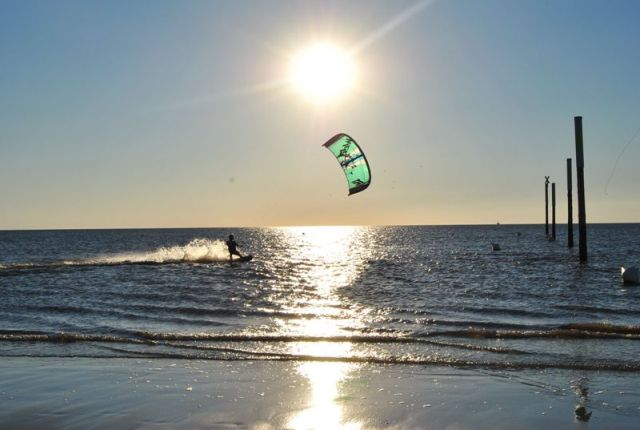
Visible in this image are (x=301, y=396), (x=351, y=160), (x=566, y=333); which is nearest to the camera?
(x=301, y=396)

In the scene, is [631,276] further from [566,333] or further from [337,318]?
[337,318]

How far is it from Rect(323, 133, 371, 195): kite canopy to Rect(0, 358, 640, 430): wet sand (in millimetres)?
8751

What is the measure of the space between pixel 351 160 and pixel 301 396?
11.6 meters

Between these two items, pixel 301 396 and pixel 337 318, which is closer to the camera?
pixel 301 396

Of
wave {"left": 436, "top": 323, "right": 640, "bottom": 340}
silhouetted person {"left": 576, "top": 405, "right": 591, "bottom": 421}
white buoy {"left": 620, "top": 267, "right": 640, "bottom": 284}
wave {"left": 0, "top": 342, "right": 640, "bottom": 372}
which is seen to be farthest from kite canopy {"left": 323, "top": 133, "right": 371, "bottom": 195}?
white buoy {"left": 620, "top": 267, "right": 640, "bottom": 284}

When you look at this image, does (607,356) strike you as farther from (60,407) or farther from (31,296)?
(31,296)

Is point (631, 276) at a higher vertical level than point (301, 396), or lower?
higher

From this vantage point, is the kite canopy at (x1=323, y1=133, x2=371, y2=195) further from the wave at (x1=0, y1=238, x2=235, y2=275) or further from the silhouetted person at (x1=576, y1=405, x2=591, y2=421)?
the wave at (x1=0, y1=238, x2=235, y2=275)

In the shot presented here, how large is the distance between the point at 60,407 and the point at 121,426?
1194mm

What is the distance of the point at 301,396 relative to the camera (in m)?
7.73

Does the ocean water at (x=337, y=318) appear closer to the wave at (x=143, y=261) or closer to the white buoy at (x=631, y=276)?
the white buoy at (x=631, y=276)

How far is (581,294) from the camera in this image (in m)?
20.5

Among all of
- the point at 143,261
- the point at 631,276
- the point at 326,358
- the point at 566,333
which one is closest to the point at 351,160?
the point at 566,333

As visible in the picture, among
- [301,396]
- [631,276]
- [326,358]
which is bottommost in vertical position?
[301,396]
